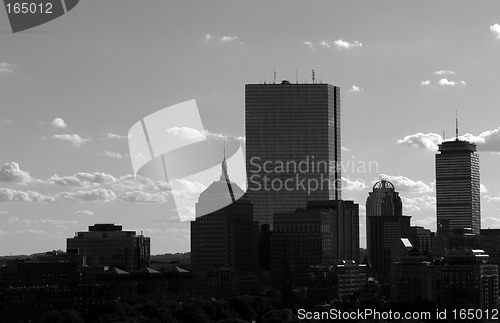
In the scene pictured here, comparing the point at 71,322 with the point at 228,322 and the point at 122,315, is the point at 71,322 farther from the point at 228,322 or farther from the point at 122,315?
the point at 228,322

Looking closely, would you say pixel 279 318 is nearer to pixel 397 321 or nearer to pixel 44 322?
pixel 397 321

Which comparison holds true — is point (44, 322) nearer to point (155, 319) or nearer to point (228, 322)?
point (155, 319)

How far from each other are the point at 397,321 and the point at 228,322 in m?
25.2

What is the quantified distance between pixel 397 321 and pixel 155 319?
37435 millimetres

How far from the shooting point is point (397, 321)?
191125mm

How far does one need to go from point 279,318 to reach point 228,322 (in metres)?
11.0

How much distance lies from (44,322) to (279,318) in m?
36.3

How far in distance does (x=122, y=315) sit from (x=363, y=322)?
3806 cm

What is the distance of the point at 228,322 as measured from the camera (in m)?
190

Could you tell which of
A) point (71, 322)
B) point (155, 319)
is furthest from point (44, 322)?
point (155, 319)

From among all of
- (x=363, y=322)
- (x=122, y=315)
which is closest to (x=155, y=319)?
(x=122, y=315)

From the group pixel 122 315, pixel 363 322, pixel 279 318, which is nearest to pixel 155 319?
pixel 122 315

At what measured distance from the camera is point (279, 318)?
19800cm

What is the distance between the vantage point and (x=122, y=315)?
200 m
